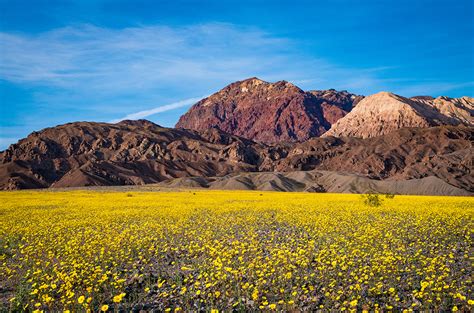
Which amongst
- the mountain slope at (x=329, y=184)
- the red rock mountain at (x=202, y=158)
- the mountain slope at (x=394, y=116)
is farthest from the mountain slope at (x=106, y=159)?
the mountain slope at (x=394, y=116)

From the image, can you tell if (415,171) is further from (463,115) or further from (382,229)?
(463,115)

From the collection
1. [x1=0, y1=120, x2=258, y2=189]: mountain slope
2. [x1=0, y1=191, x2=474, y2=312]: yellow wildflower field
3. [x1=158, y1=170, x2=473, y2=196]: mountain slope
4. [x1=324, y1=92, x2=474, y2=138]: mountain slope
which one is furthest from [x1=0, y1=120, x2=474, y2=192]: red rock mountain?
[x1=0, y1=191, x2=474, y2=312]: yellow wildflower field

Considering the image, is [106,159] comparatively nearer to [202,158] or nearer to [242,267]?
[202,158]

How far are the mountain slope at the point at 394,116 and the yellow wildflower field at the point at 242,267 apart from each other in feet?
532

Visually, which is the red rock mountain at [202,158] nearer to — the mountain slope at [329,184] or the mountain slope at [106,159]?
the mountain slope at [106,159]

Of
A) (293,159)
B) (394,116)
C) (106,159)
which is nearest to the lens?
(293,159)

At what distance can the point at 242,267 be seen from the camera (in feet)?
33.8

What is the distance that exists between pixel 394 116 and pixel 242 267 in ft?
593

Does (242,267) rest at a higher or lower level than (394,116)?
lower

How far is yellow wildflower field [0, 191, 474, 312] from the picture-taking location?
871cm

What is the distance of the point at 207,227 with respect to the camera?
19.8m

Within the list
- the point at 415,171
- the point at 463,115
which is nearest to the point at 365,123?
the point at 463,115

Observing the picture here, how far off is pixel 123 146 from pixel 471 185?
472 ft

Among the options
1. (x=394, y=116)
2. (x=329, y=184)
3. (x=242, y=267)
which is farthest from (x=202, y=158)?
(x=242, y=267)
